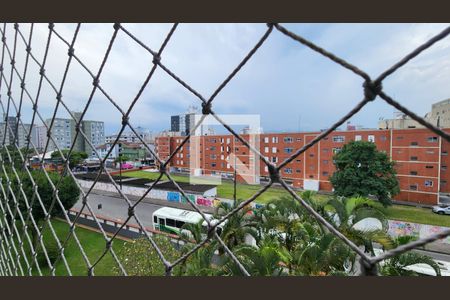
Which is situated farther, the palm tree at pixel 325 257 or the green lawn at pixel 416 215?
the green lawn at pixel 416 215

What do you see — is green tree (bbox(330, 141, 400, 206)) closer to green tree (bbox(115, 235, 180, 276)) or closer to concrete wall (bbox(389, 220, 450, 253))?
concrete wall (bbox(389, 220, 450, 253))

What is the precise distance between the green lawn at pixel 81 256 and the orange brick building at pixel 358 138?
3.23m

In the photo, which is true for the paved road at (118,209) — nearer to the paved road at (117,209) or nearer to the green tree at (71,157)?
the paved road at (117,209)

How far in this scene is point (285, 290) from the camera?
36cm

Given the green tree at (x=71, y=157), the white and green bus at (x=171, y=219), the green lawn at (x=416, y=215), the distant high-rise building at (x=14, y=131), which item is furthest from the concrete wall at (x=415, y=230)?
the distant high-rise building at (x=14, y=131)

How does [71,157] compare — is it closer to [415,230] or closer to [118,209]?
[118,209]

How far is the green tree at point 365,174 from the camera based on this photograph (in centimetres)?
662

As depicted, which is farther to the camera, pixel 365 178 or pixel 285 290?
pixel 365 178

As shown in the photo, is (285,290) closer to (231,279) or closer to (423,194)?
(231,279)

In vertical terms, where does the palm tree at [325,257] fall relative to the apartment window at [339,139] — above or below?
below

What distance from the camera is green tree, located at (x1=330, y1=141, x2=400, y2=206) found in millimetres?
6621

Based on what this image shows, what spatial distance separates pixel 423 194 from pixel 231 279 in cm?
917

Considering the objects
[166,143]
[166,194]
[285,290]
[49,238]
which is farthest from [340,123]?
[166,143]

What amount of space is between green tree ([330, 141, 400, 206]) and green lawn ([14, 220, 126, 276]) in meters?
5.66
